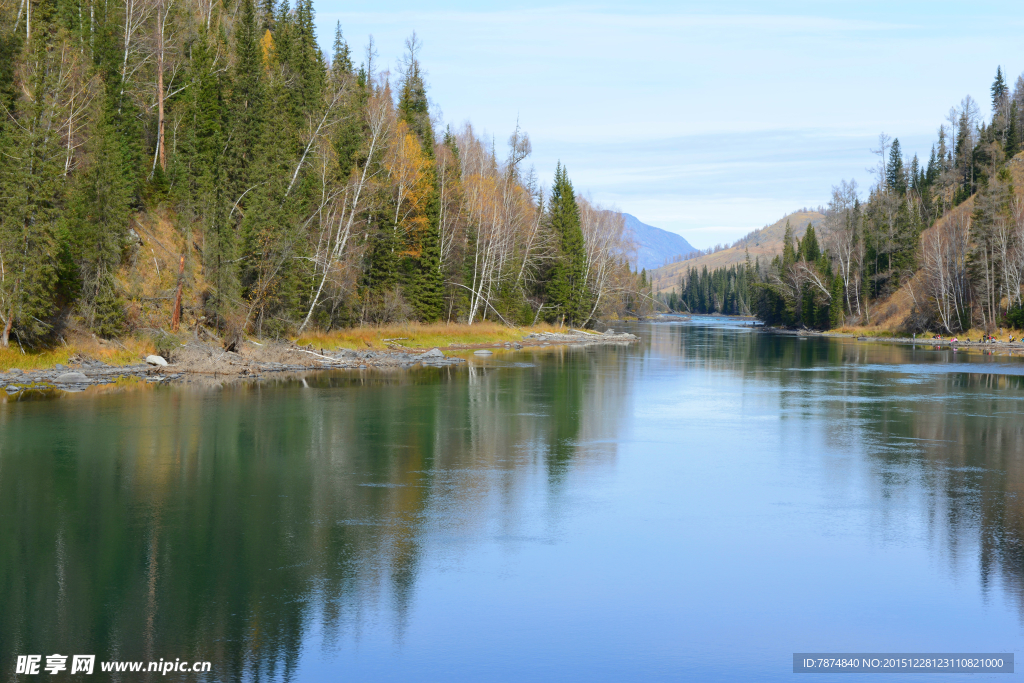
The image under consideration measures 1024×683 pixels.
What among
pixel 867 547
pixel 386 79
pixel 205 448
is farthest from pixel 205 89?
pixel 867 547

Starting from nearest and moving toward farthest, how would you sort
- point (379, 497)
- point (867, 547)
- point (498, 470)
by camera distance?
point (867, 547)
point (379, 497)
point (498, 470)

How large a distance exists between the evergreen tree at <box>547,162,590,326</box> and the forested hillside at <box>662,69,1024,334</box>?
34.6 metres

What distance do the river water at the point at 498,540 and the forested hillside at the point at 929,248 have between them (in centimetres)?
6141

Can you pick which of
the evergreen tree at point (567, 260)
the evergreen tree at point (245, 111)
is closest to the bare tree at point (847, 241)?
the evergreen tree at point (567, 260)

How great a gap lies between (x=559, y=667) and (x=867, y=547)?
6.00 m

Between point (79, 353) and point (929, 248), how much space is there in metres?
84.9

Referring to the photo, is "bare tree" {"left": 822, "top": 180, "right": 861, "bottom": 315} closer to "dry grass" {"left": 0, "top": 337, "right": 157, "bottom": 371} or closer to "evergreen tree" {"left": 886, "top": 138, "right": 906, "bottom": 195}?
"evergreen tree" {"left": 886, "top": 138, "right": 906, "bottom": 195}

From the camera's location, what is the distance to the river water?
316 inches

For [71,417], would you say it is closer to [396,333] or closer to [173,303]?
[173,303]

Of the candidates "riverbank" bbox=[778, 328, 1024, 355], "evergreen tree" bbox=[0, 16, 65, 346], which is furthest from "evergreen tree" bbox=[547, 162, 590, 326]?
"evergreen tree" bbox=[0, 16, 65, 346]

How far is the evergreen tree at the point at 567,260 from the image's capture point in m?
76.1

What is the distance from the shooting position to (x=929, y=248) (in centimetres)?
8775

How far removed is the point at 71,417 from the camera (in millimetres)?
20859

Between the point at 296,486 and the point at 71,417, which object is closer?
the point at 296,486
